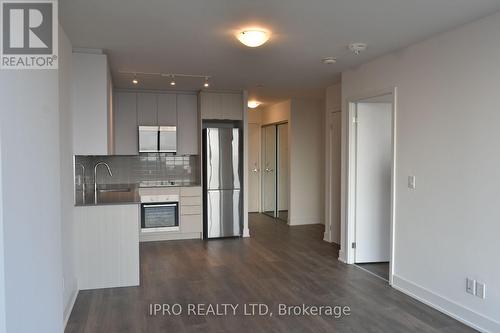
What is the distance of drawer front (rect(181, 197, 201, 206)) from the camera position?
655 centimetres

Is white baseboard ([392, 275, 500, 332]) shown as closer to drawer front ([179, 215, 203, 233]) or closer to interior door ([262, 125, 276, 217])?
drawer front ([179, 215, 203, 233])

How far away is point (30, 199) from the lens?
6.90 ft

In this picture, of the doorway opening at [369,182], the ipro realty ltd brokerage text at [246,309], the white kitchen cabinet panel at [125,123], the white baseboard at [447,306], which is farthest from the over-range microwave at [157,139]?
the white baseboard at [447,306]

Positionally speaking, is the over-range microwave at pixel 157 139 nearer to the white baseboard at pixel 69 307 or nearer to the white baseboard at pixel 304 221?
the white baseboard at pixel 304 221

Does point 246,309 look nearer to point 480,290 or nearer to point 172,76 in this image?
point 480,290

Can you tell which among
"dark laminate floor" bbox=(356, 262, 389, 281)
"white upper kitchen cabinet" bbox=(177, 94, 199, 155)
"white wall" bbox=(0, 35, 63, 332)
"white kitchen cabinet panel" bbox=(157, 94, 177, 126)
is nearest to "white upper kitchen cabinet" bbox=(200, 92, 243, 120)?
"white upper kitchen cabinet" bbox=(177, 94, 199, 155)

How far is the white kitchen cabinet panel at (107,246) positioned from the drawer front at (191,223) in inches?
91.2

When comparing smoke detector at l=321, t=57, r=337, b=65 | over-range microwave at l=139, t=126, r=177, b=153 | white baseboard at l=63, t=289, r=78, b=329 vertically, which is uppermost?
smoke detector at l=321, t=57, r=337, b=65

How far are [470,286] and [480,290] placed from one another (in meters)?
0.10

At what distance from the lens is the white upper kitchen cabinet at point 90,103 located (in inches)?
162

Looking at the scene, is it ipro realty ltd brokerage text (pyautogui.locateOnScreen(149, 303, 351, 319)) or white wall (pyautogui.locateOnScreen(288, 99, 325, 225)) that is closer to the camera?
ipro realty ltd brokerage text (pyautogui.locateOnScreen(149, 303, 351, 319))

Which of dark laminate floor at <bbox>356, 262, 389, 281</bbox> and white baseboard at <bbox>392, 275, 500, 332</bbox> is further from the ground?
white baseboard at <bbox>392, 275, 500, 332</bbox>

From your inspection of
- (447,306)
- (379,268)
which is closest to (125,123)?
(379,268)

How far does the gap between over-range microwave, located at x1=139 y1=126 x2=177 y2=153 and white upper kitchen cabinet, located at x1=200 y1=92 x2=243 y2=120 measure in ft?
2.06
